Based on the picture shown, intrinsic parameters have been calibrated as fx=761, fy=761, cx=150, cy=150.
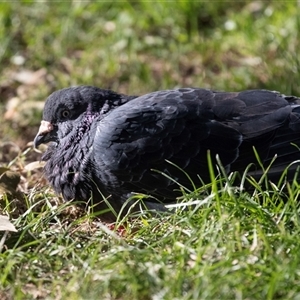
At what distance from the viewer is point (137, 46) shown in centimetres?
888

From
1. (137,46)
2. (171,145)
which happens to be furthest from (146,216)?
(137,46)

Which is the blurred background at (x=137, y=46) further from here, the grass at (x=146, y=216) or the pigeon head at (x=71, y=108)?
the pigeon head at (x=71, y=108)

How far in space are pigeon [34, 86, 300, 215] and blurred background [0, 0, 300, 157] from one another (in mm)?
2154

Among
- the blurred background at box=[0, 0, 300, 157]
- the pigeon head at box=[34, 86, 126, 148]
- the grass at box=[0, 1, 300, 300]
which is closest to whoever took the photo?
the grass at box=[0, 1, 300, 300]

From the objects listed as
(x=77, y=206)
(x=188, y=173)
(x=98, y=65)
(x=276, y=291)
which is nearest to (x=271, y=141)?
(x=188, y=173)

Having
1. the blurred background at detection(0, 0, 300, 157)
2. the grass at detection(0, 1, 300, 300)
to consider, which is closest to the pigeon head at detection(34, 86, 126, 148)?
the grass at detection(0, 1, 300, 300)

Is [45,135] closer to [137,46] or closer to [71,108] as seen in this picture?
[71,108]

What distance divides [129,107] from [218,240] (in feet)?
5.81

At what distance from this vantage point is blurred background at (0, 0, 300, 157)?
827 centimetres

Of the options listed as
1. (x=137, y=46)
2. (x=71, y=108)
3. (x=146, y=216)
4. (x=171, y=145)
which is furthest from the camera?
(x=137, y=46)

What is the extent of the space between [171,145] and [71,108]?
976 millimetres

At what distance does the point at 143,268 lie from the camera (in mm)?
Result: 4117

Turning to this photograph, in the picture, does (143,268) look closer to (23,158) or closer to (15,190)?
(15,190)

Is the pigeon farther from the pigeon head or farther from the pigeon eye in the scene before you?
the pigeon eye
